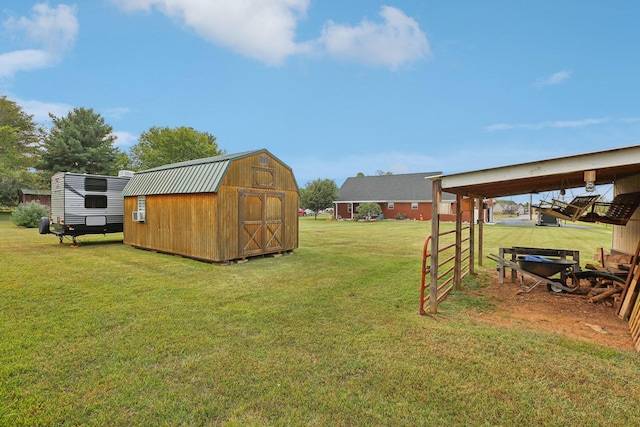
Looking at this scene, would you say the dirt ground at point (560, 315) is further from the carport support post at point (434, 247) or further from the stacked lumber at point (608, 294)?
the carport support post at point (434, 247)

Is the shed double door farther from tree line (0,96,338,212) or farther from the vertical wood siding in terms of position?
tree line (0,96,338,212)

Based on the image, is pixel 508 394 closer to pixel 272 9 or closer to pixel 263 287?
pixel 263 287

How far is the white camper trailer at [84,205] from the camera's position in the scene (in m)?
11.9

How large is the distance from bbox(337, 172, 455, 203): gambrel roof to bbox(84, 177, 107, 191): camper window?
88.4ft

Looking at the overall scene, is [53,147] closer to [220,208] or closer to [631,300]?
[220,208]

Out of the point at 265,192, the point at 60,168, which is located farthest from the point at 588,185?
the point at 60,168

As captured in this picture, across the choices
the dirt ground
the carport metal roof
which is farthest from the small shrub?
the dirt ground

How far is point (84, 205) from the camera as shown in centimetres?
1240

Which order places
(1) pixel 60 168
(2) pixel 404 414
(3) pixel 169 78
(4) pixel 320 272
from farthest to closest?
(1) pixel 60 168 < (3) pixel 169 78 < (4) pixel 320 272 < (2) pixel 404 414

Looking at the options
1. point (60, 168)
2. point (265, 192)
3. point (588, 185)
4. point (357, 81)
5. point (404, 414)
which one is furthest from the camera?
point (60, 168)

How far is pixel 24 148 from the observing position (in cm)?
3347

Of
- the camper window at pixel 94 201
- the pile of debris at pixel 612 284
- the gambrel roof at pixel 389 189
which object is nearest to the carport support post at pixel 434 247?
the pile of debris at pixel 612 284

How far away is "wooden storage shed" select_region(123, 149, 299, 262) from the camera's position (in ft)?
29.4

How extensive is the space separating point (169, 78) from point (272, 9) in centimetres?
1224
